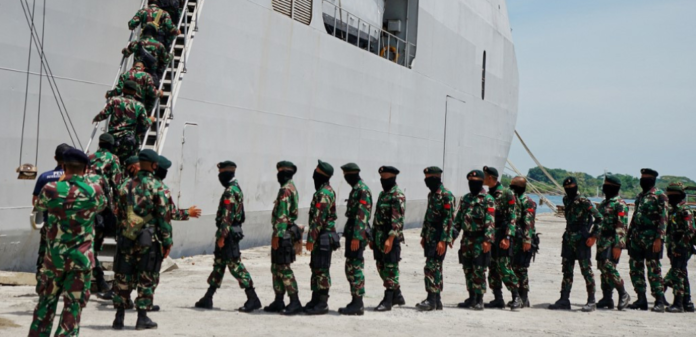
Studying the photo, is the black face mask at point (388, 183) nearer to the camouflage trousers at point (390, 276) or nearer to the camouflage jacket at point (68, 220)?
the camouflage trousers at point (390, 276)

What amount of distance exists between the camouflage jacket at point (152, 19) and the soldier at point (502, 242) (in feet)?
16.9

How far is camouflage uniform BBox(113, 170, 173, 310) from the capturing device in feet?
22.1

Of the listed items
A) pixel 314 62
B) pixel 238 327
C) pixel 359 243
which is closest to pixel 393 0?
pixel 314 62

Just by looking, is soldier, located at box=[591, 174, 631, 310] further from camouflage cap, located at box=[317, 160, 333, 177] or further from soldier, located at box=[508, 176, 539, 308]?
camouflage cap, located at box=[317, 160, 333, 177]

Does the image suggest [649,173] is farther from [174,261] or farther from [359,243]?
[174,261]

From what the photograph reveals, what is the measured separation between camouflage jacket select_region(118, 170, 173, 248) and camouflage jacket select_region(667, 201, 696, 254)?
6.30 meters

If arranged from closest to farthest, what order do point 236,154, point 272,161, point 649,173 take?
point 649,173
point 236,154
point 272,161

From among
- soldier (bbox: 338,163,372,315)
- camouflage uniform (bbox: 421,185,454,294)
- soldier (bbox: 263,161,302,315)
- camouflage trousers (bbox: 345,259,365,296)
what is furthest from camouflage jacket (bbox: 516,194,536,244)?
soldier (bbox: 263,161,302,315)

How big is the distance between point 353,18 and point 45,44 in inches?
377

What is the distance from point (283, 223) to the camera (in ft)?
25.4

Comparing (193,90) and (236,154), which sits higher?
(193,90)

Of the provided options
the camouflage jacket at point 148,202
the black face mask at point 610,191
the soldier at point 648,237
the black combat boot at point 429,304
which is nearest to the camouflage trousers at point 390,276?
the black combat boot at point 429,304

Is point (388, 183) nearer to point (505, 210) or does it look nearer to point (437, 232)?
point (437, 232)

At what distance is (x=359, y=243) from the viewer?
26.0ft
